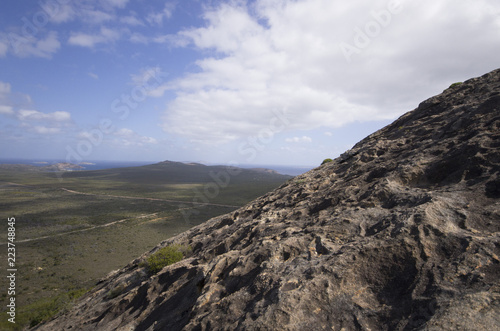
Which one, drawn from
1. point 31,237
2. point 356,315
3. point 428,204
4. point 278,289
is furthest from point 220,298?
point 31,237

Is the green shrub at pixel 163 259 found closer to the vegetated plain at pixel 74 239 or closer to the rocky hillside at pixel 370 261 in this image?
the rocky hillside at pixel 370 261

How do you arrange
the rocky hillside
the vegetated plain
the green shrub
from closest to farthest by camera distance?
the rocky hillside, the green shrub, the vegetated plain

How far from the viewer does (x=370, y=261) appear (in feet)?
20.9

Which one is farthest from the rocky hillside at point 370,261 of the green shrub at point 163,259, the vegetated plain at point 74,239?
the vegetated plain at point 74,239

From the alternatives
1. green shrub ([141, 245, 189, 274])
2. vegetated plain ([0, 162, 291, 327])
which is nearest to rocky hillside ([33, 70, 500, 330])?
green shrub ([141, 245, 189, 274])

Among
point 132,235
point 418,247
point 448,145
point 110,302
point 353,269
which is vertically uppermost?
point 448,145

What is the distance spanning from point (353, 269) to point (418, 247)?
1733 mm

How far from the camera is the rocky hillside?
520 centimetres

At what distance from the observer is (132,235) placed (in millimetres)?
41312

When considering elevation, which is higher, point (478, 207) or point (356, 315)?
point (478, 207)

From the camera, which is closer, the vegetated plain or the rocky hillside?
the rocky hillside

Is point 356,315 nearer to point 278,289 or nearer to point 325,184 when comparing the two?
point 278,289

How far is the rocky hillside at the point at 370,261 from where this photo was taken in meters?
5.20

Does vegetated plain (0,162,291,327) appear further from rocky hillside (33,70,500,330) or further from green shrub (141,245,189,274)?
rocky hillside (33,70,500,330)
